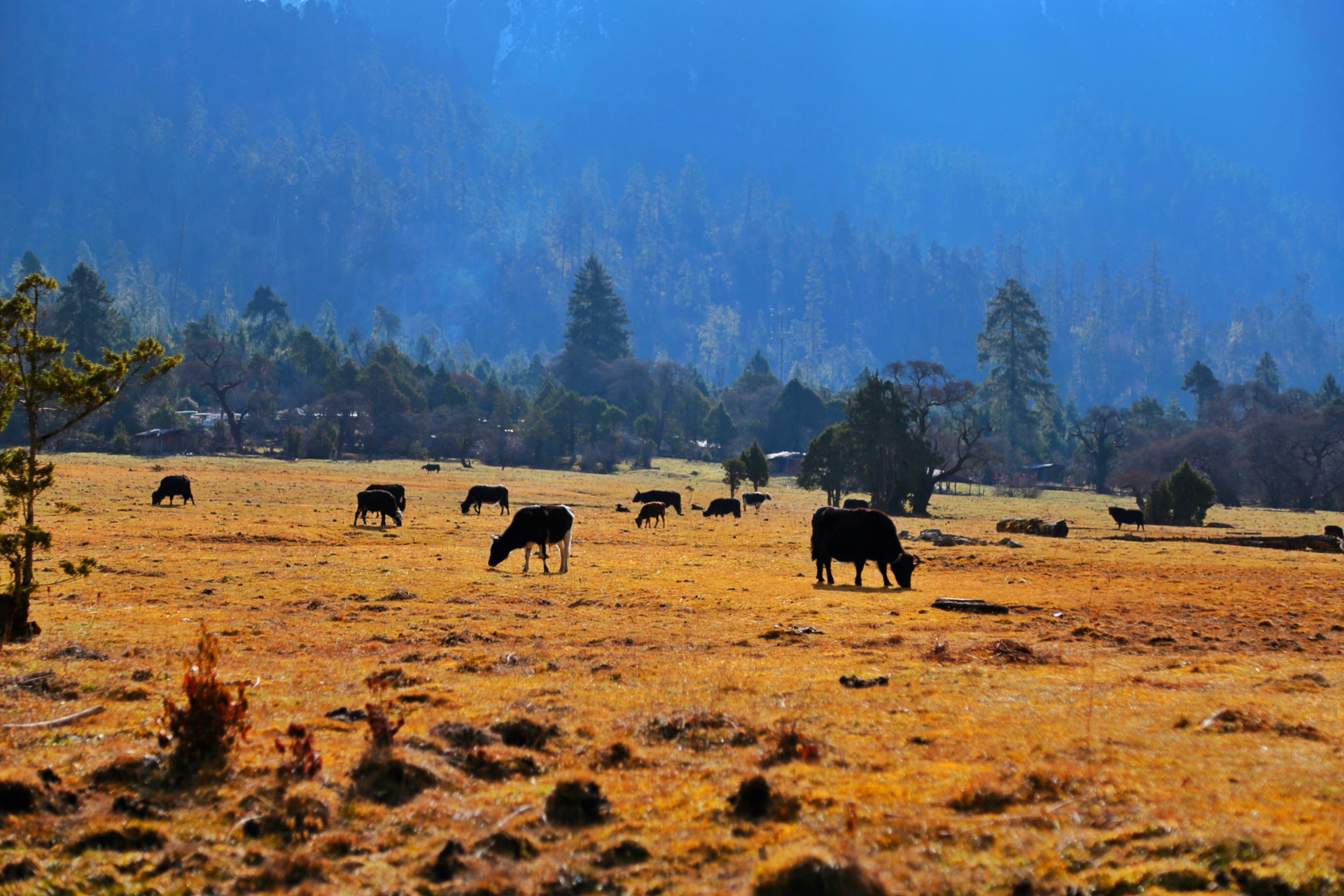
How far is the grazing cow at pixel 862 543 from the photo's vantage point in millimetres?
22070

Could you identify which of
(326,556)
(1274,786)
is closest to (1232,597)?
(1274,786)

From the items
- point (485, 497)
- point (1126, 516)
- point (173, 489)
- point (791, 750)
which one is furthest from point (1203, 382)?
point (791, 750)

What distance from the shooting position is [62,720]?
27.9 ft

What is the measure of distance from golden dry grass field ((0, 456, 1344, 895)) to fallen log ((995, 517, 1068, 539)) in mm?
18684

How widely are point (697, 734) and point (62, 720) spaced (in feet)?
19.4

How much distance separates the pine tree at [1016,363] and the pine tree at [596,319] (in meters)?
66.7

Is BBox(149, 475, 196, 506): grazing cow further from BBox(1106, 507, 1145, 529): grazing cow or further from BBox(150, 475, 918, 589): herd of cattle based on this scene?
BBox(1106, 507, 1145, 529): grazing cow

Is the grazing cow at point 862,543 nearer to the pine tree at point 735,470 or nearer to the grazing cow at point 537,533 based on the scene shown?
the grazing cow at point 537,533

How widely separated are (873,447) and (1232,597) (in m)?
42.8

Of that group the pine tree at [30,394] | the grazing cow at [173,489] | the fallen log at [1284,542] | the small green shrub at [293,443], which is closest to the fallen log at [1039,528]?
the fallen log at [1284,542]

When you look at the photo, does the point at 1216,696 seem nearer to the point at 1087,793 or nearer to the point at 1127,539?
the point at 1087,793

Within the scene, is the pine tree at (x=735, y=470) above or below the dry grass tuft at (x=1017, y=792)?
above

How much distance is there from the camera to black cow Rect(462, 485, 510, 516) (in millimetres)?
46406

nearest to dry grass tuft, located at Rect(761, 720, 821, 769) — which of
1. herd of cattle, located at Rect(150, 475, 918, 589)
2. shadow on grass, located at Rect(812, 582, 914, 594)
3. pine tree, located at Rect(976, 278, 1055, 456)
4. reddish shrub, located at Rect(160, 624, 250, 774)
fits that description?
reddish shrub, located at Rect(160, 624, 250, 774)
